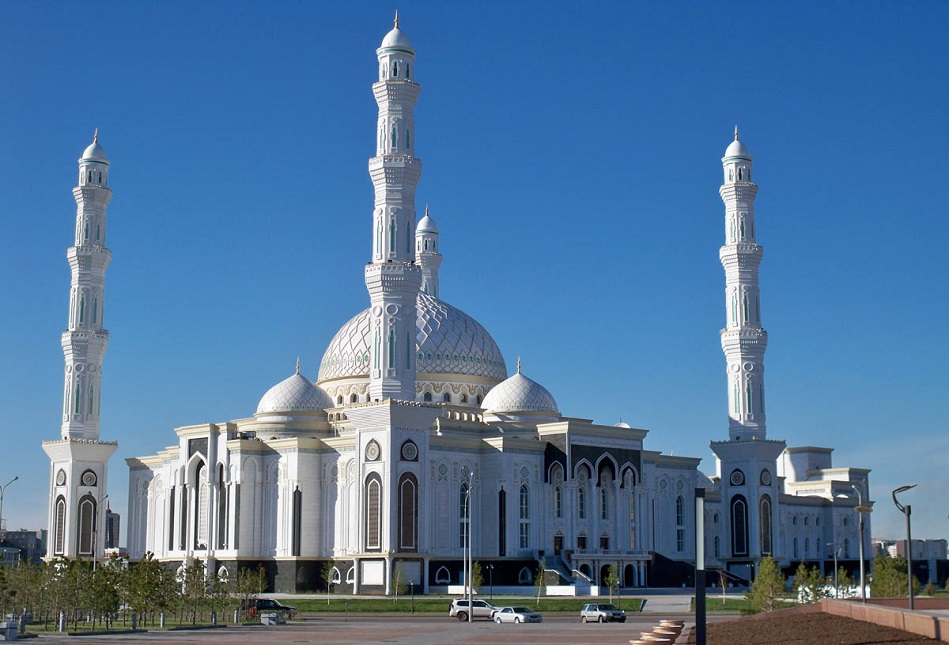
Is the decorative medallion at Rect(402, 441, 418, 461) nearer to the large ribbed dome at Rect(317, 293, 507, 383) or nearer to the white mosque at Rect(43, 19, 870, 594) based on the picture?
the white mosque at Rect(43, 19, 870, 594)

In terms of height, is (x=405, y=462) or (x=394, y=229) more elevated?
(x=394, y=229)

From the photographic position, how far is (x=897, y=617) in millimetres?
29172

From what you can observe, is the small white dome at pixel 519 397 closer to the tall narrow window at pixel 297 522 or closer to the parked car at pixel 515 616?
the tall narrow window at pixel 297 522

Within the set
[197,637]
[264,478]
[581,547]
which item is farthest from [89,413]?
[197,637]

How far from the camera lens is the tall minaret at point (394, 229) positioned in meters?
68.4

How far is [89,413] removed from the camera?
82188 millimetres

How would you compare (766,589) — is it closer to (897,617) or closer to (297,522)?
(897,617)

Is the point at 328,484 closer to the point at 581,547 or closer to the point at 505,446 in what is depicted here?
the point at 505,446

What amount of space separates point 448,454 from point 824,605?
38873 mm

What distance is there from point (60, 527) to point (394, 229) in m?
30.2

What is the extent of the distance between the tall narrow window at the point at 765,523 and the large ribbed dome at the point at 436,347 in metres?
18.4

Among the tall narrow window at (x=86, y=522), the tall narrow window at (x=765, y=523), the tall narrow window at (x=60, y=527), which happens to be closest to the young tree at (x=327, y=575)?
the tall narrow window at (x=86, y=522)

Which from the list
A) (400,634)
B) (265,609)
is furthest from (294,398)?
(400,634)

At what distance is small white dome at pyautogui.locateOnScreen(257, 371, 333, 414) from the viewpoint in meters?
79.9
